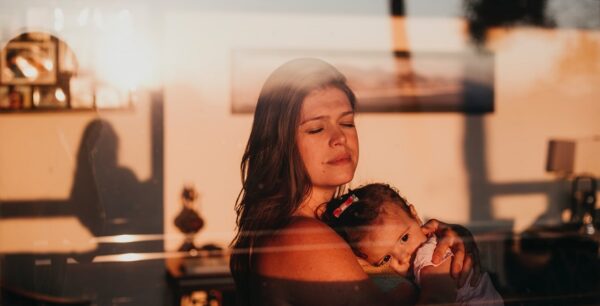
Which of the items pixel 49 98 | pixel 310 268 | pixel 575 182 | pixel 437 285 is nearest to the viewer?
pixel 49 98

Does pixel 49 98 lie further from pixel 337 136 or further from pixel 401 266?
pixel 401 266

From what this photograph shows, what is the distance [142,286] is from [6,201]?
45 centimetres

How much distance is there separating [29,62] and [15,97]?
106mm

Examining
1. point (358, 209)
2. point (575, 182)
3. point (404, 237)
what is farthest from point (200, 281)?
point (575, 182)

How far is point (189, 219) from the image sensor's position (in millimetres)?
2477

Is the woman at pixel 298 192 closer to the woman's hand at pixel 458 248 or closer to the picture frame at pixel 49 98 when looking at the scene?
the woman's hand at pixel 458 248

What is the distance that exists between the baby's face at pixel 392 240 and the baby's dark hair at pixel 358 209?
2cm

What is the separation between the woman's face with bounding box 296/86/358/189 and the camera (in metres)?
2.53

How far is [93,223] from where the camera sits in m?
2.44

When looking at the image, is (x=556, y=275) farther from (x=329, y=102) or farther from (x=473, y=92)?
(x=329, y=102)

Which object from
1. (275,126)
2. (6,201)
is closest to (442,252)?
(275,126)

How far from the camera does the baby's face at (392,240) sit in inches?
99.7

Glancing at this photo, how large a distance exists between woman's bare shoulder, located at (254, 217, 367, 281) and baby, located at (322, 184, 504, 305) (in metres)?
0.03

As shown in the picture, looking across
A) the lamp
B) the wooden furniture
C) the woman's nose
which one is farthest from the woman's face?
the lamp
